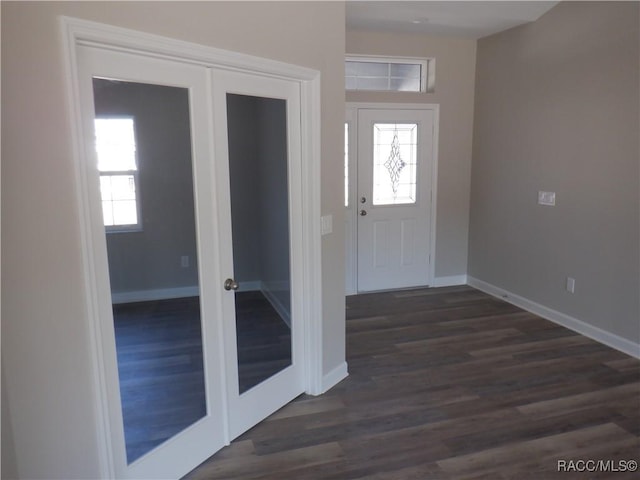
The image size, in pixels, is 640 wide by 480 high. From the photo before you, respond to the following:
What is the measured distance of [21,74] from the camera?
153cm

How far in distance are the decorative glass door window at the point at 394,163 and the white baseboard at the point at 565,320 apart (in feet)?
4.40

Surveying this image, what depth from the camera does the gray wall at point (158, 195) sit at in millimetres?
1971

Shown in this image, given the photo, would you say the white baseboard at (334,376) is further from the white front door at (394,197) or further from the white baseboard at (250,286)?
the white front door at (394,197)

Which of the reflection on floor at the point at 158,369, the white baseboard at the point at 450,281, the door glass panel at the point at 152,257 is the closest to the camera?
the door glass panel at the point at 152,257

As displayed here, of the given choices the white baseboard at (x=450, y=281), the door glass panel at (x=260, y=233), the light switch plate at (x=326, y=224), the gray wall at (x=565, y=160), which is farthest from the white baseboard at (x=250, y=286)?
the white baseboard at (x=450, y=281)

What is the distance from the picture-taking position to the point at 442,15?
4258 mm

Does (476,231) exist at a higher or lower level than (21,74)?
lower

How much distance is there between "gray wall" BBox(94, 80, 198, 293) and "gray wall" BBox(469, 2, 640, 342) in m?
3.31

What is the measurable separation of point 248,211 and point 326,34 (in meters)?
1.18

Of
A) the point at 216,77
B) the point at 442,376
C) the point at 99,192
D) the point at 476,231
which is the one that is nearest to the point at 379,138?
the point at 476,231

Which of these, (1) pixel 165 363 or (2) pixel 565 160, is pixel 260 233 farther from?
(2) pixel 565 160

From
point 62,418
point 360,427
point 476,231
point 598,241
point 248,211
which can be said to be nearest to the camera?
point 62,418

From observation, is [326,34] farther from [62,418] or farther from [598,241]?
[598,241]

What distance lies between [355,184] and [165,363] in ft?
10.6
